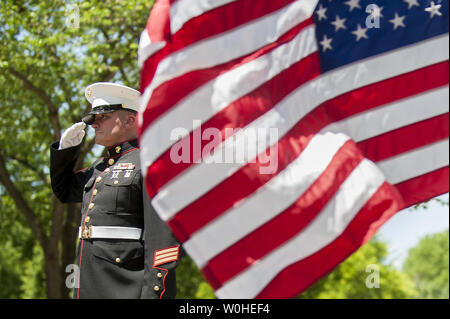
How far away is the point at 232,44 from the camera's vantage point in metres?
2.83

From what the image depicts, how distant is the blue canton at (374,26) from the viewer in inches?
123

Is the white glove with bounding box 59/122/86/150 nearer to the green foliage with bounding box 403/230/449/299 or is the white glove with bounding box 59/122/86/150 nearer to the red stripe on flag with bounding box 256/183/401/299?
the red stripe on flag with bounding box 256/183/401/299

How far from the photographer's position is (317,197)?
8.96ft

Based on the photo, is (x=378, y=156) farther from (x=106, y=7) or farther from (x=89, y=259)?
(x=106, y=7)

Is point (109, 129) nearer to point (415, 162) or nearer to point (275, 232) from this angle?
point (275, 232)

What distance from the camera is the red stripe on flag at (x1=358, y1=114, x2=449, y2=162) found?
10.0ft

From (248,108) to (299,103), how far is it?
1.01ft

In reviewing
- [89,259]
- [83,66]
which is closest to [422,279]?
[83,66]

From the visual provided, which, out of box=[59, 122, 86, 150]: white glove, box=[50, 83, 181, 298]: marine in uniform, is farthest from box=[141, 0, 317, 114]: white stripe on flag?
box=[59, 122, 86, 150]: white glove

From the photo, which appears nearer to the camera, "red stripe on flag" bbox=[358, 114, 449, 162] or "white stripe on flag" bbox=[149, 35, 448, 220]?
"white stripe on flag" bbox=[149, 35, 448, 220]

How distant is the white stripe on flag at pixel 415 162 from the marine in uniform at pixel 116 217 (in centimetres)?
120

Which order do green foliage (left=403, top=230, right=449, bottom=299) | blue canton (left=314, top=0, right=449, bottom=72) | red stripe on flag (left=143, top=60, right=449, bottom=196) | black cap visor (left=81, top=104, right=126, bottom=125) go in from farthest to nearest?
green foliage (left=403, top=230, right=449, bottom=299), black cap visor (left=81, top=104, right=126, bottom=125), blue canton (left=314, top=0, right=449, bottom=72), red stripe on flag (left=143, top=60, right=449, bottom=196)

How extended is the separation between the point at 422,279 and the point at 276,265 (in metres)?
62.9

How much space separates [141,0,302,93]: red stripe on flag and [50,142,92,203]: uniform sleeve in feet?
4.75
